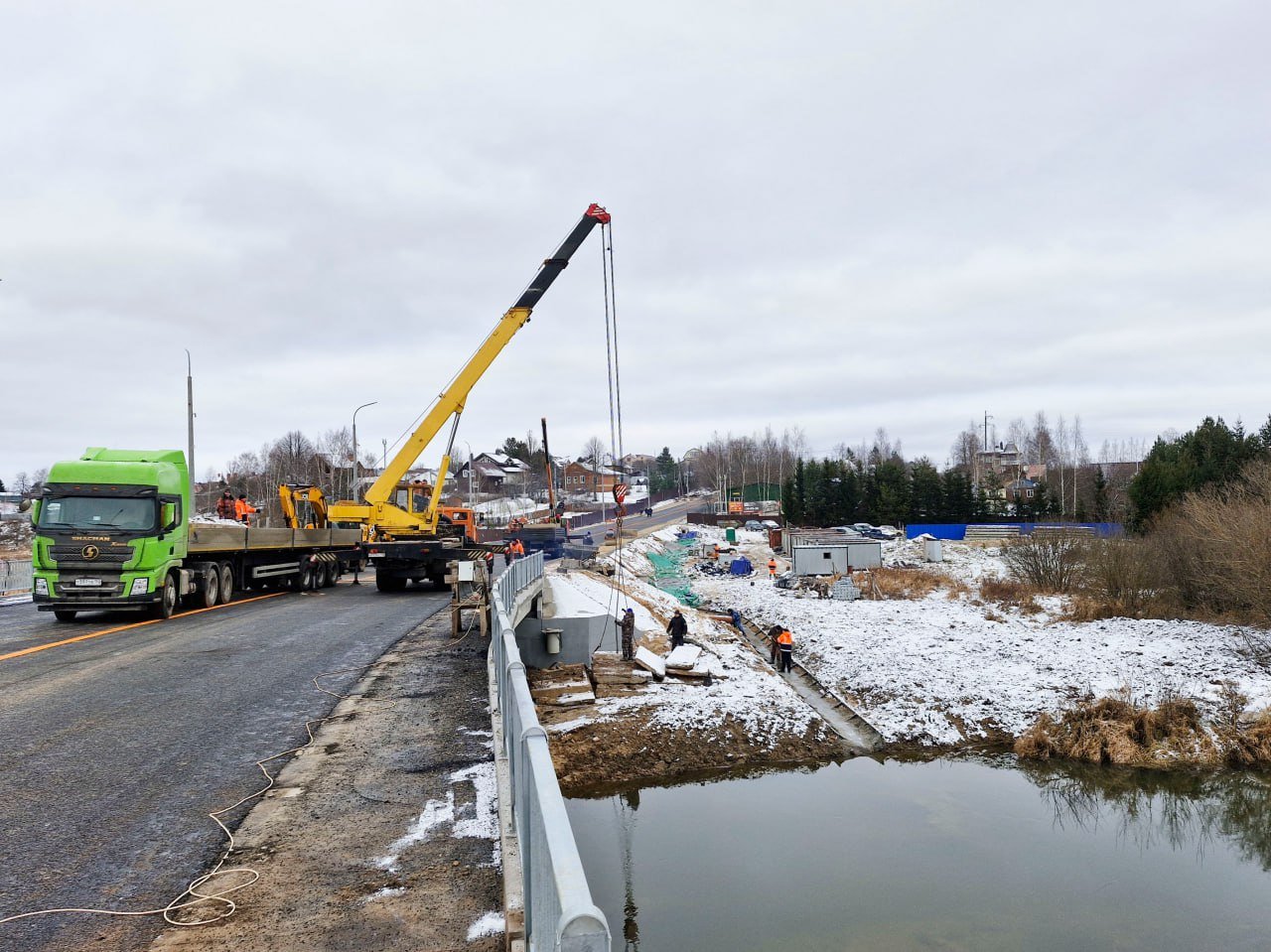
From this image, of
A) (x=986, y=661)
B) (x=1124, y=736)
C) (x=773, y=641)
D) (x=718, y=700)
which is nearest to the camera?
(x=1124, y=736)

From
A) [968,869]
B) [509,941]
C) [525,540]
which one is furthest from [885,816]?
[525,540]

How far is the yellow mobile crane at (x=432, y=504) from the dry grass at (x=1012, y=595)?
2122 cm

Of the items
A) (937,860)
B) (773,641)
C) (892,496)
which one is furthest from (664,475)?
(937,860)

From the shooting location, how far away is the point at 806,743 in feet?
60.6

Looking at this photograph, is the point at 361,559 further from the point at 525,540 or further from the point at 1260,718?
the point at 1260,718

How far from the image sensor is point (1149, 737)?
1833 cm

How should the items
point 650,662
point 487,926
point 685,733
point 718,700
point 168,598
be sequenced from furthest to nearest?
point 650,662 < point 718,700 < point 685,733 < point 168,598 < point 487,926

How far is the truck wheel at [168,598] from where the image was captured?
16891mm

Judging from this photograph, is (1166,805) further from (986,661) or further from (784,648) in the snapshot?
(784,648)

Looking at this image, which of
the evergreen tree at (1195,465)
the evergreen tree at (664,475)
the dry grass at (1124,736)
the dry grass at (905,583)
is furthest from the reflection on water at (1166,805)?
the evergreen tree at (664,475)

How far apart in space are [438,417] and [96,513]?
953 centimetres

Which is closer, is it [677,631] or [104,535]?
[104,535]

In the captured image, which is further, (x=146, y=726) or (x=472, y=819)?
(x=146, y=726)

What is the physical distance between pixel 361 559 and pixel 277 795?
1992 centimetres
